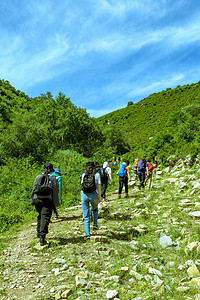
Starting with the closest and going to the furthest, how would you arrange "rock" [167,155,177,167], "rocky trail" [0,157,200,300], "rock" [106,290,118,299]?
1. "rock" [106,290,118,299]
2. "rocky trail" [0,157,200,300]
3. "rock" [167,155,177,167]

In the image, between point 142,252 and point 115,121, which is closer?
point 142,252

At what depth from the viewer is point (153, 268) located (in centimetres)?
403

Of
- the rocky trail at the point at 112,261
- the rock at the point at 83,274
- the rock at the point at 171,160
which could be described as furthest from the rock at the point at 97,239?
the rock at the point at 171,160

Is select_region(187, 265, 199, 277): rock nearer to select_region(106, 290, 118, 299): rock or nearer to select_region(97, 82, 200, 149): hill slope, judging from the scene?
select_region(106, 290, 118, 299): rock

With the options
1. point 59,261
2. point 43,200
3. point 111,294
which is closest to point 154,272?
point 111,294

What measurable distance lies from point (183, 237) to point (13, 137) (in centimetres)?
1821

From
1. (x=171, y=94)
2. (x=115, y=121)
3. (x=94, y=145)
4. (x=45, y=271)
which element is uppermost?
(x=171, y=94)

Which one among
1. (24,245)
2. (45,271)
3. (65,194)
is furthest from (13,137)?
(45,271)

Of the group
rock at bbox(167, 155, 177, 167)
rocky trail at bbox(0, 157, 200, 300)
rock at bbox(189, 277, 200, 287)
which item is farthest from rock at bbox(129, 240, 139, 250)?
rock at bbox(167, 155, 177, 167)

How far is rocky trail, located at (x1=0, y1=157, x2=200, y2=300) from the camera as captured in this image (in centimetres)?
331

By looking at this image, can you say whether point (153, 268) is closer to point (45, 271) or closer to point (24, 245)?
point (45, 271)

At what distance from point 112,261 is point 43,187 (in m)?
2.21

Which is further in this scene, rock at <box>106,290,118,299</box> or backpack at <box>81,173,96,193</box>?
backpack at <box>81,173,96,193</box>

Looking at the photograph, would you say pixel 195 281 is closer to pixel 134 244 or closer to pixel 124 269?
pixel 124 269
